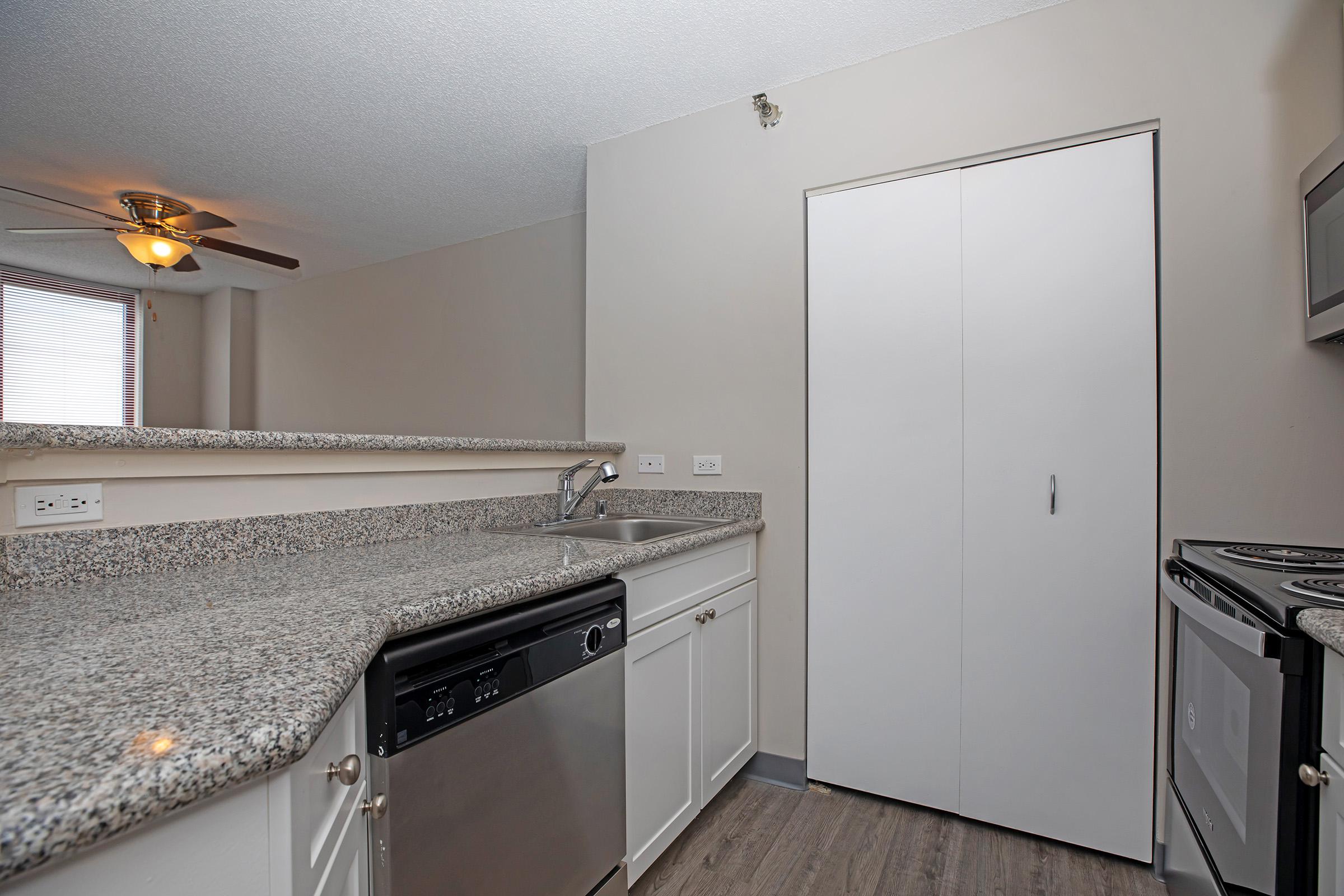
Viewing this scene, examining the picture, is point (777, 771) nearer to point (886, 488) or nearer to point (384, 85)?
point (886, 488)

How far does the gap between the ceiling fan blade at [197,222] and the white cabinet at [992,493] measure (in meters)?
2.91

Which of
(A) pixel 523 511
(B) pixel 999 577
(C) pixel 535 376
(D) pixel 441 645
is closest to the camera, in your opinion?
(D) pixel 441 645

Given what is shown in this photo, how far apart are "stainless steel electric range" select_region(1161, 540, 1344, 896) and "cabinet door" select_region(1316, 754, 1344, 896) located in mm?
23

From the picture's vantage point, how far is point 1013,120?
196 centimetres

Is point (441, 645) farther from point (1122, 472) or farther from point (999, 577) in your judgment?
point (1122, 472)

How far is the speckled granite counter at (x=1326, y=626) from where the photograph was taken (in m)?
0.93

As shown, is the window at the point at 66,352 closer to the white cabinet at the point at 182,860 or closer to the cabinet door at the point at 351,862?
the cabinet door at the point at 351,862

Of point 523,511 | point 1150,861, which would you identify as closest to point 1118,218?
point 1150,861

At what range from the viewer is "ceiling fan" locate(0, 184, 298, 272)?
3.32 metres

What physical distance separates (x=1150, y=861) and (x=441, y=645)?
6.54ft

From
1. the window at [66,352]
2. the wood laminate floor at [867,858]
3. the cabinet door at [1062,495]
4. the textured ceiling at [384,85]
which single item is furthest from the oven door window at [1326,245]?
the window at [66,352]

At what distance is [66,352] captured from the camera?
532cm

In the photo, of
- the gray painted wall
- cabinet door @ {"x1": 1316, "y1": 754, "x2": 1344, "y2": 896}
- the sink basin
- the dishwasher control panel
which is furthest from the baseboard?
the gray painted wall

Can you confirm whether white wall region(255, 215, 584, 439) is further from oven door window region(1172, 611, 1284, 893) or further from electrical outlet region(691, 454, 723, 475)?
oven door window region(1172, 611, 1284, 893)
